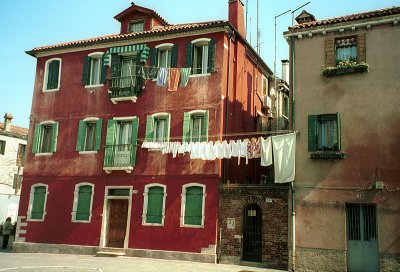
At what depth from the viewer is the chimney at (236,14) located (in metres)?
23.2

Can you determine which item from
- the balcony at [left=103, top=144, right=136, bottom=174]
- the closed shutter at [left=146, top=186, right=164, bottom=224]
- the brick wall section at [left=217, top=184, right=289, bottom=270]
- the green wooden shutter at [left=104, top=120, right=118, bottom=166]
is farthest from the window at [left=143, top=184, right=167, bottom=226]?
the brick wall section at [left=217, top=184, right=289, bottom=270]

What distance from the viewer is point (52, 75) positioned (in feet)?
81.8

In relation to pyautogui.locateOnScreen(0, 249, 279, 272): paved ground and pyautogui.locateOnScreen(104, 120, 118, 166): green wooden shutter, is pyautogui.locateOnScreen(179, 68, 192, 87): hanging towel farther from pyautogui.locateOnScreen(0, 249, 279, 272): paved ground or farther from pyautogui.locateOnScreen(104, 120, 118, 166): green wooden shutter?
pyautogui.locateOnScreen(0, 249, 279, 272): paved ground

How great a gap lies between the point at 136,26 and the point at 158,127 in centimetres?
669

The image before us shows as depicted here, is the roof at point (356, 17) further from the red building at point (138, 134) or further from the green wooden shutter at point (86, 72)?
the green wooden shutter at point (86, 72)

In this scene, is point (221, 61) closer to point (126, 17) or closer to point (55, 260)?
point (126, 17)

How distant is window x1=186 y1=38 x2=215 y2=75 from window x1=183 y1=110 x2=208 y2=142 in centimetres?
208

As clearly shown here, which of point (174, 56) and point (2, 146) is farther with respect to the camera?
point (2, 146)

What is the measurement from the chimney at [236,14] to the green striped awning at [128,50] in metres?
4.79

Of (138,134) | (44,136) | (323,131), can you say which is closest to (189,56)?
(138,134)

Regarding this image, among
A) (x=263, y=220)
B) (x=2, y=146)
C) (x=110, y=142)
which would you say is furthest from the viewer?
(x=2, y=146)

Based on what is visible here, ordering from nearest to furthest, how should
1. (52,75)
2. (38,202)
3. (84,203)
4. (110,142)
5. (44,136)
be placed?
1. (110,142)
2. (84,203)
3. (38,202)
4. (44,136)
5. (52,75)

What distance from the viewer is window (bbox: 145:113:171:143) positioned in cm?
2130

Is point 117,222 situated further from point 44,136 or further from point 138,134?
point 44,136
